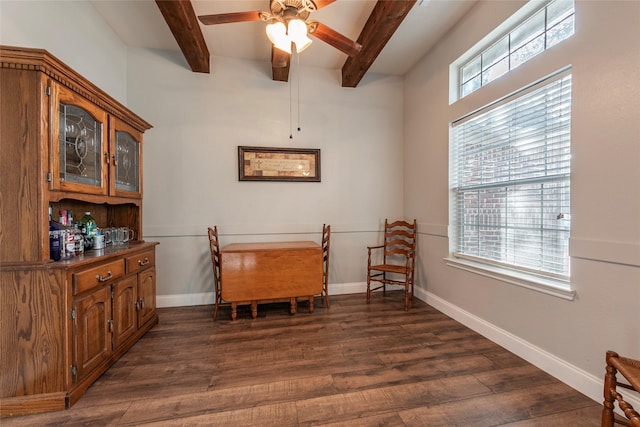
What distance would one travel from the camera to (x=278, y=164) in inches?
126

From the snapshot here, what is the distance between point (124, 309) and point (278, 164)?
207 cm

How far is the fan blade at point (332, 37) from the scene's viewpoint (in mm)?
1916

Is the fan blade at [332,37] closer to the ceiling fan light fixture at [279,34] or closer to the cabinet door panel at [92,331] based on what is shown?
the ceiling fan light fixture at [279,34]

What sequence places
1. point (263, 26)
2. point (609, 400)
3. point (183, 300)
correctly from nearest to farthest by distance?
1. point (609, 400)
2. point (263, 26)
3. point (183, 300)

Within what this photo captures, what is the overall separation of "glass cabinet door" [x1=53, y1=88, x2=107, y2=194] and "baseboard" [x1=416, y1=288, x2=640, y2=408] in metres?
3.26

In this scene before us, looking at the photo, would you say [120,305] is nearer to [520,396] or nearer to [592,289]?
[520,396]

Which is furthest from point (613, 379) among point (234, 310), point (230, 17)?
point (230, 17)

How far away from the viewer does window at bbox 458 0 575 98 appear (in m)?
1.77

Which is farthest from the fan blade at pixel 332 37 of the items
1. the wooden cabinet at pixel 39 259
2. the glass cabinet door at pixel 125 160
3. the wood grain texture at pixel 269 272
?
the wood grain texture at pixel 269 272

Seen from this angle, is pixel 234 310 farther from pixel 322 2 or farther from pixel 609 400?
pixel 322 2

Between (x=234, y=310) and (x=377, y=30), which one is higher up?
(x=377, y=30)

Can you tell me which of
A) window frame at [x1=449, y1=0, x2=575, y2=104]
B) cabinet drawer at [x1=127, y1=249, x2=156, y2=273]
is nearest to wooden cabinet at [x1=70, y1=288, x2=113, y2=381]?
cabinet drawer at [x1=127, y1=249, x2=156, y2=273]

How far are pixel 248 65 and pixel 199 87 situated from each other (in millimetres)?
640

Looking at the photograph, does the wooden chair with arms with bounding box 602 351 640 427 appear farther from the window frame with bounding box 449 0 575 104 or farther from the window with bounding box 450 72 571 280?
the window frame with bounding box 449 0 575 104
